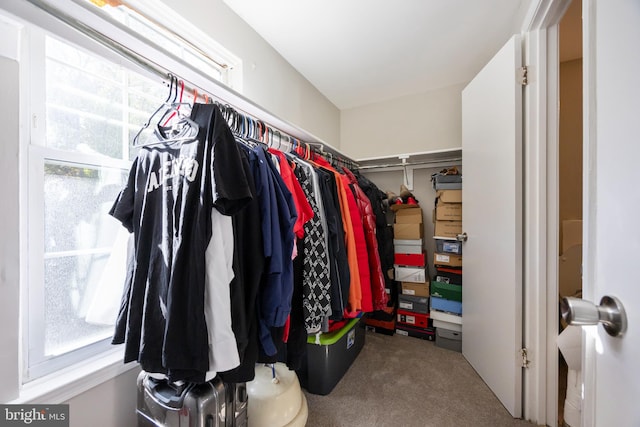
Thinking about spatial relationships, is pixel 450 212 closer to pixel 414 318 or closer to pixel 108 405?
pixel 414 318

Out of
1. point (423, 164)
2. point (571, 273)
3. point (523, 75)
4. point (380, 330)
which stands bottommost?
point (380, 330)

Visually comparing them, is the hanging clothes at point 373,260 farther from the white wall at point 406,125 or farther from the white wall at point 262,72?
the white wall at point 406,125

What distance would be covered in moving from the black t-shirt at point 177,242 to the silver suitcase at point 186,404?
0.15 m

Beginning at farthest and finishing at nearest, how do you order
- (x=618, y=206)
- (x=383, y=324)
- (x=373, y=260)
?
(x=383, y=324)
(x=373, y=260)
(x=618, y=206)

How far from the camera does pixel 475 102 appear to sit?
1711 millimetres

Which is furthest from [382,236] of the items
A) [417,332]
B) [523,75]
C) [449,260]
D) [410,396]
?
[523,75]

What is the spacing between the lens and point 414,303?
2191 mm

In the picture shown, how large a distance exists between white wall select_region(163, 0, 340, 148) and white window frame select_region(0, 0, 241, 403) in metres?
0.68

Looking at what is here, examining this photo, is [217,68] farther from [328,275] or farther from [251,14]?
[328,275]

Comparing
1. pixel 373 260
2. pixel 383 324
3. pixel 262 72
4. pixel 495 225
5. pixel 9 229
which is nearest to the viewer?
pixel 9 229

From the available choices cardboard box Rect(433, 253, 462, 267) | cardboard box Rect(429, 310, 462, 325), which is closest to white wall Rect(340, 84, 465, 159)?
cardboard box Rect(433, 253, 462, 267)

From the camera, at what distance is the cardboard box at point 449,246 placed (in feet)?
6.55

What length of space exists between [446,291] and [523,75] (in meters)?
1.58

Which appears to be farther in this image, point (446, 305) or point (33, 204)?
point (446, 305)
